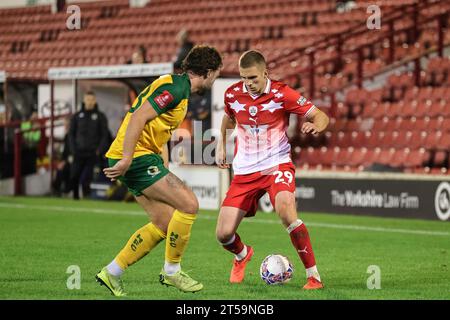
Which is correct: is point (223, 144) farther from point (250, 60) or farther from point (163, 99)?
point (163, 99)

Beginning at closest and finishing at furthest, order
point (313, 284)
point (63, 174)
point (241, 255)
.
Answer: point (313, 284), point (241, 255), point (63, 174)

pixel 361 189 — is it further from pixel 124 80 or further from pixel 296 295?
pixel 296 295

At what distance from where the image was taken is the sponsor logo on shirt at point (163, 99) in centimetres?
799

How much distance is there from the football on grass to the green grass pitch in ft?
0.25

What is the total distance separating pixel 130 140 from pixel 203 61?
87cm

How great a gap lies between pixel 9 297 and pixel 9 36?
2710 cm

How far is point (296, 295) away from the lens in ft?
27.3

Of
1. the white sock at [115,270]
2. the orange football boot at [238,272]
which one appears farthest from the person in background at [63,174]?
the white sock at [115,270]

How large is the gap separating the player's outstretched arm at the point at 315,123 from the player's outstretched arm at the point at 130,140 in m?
1.41

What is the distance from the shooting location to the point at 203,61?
820 centimetres

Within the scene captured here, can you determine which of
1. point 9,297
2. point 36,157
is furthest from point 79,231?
point 36,157

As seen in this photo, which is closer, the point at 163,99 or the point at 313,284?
the point at 163,99

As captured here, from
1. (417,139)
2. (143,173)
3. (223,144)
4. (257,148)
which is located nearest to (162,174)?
(143,173)

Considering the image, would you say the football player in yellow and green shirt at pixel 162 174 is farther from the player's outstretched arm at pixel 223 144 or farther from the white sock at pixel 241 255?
the player's outstretched arm at pixel 223 144
